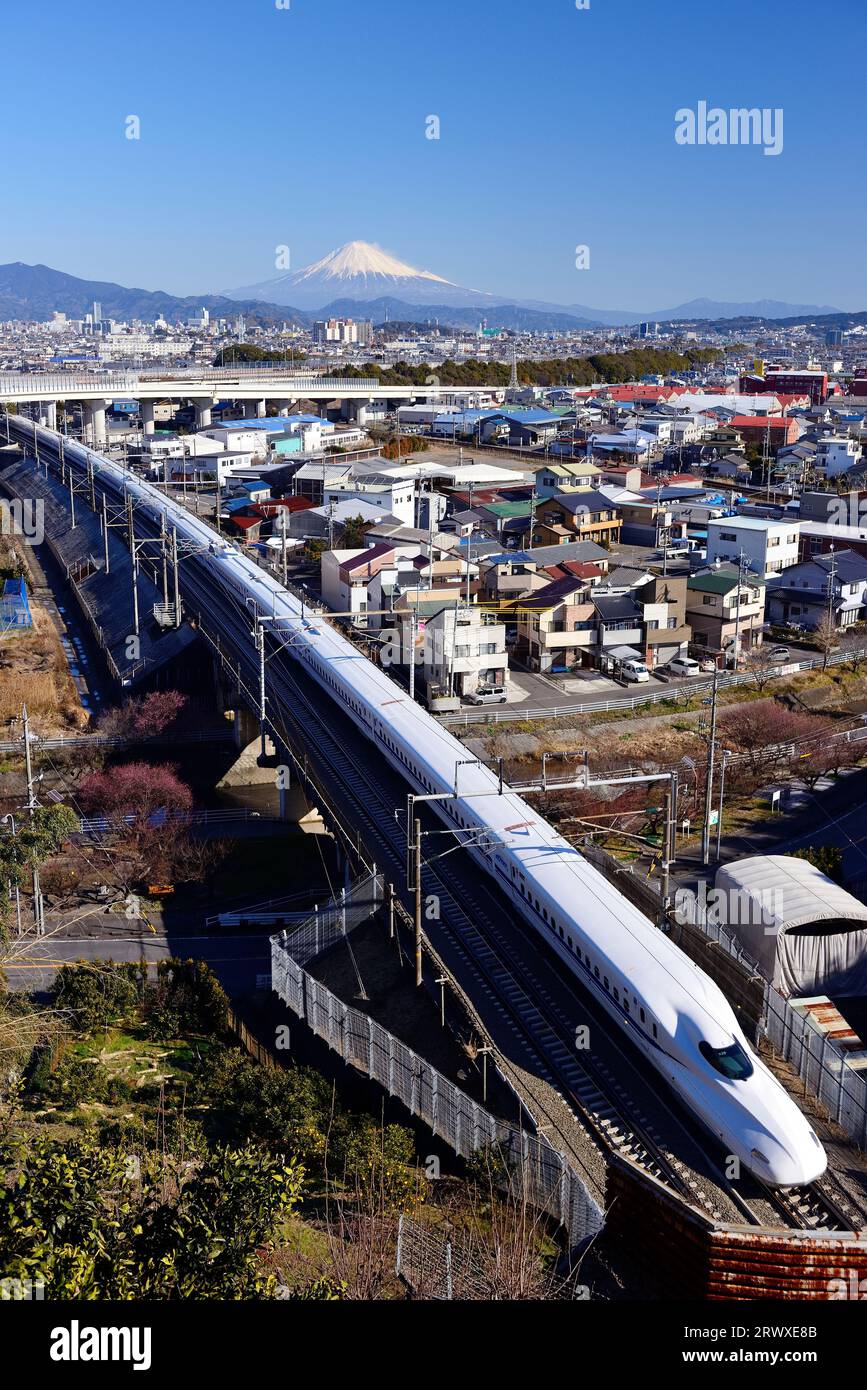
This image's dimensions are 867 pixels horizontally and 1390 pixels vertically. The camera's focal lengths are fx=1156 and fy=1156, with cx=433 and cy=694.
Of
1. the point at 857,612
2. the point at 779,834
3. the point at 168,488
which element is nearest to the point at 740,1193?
the point at 779,834

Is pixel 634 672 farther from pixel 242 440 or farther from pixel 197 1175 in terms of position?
pixel 242 440

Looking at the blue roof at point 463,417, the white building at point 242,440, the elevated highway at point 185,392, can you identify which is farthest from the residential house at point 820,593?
the elevated highway at point 185,392

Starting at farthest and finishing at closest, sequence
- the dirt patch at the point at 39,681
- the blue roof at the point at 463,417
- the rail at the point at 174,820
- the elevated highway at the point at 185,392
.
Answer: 1. the blue roof at the point at 463,417
2. the elevated highway at the point at 185,392
3. the dirt patch at the point at 39,681
4. the rail at the point at 174,820

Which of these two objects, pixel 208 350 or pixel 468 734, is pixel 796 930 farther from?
pixel 208 350

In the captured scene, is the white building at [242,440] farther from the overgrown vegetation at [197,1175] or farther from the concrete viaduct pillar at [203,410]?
the overgrown vegetation at [197,1175]

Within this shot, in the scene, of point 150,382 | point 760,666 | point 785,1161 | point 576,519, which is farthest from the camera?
point 150,382

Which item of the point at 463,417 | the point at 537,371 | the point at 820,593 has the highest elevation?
the point at 537,371

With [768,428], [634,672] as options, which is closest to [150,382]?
[768,428]
